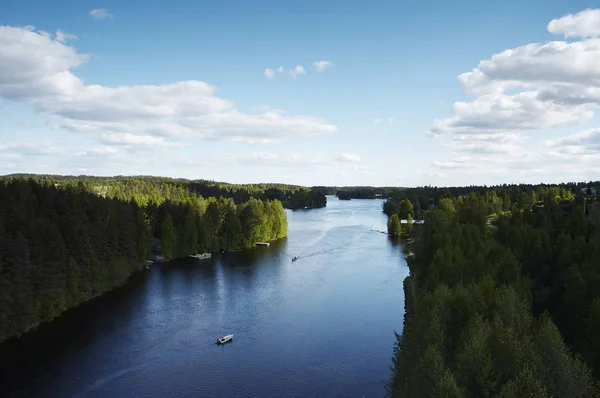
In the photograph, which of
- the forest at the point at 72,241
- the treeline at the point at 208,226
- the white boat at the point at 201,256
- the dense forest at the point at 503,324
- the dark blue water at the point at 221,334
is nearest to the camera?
the dense forest at the point at 503,324

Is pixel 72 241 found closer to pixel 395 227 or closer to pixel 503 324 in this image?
pixel 503 324

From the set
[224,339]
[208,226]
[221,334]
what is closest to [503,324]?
[224,339]

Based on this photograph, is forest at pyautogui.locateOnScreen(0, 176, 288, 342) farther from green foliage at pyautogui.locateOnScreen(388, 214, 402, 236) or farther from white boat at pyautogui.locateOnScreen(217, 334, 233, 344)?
green foliage at pyautogui.locateOnScreen(388, 214, 402, 236)

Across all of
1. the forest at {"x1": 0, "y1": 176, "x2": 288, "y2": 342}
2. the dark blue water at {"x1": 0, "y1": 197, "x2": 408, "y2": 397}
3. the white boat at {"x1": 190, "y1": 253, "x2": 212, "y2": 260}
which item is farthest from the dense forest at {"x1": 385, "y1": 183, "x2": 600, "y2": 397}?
the white boat at {"x1": 190, "y1": 253, "x2": 212, "y2": 260}

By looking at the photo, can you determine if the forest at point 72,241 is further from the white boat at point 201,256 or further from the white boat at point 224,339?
the white boat at point 224,339

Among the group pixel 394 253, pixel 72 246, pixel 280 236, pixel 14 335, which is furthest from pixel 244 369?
pixel 280 236

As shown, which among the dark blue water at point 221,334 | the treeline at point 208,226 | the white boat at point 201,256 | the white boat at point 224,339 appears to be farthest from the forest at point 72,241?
the white boat at point 224,339
